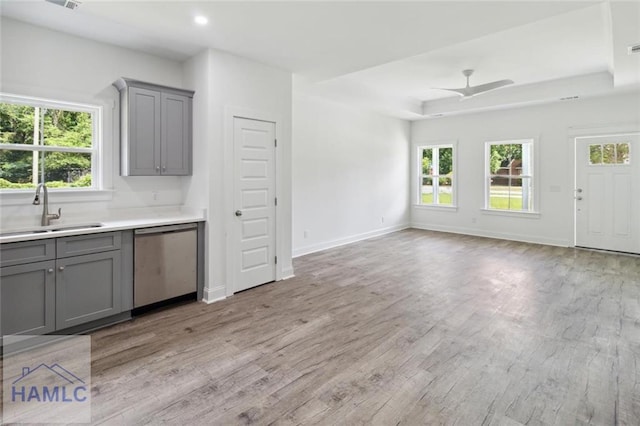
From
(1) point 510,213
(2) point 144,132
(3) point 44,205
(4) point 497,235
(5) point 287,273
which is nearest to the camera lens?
(3) point 44,205

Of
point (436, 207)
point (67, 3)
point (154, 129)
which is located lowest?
point (436, 207)

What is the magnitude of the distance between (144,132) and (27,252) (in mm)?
1570

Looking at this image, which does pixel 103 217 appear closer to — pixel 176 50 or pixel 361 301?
pixel 176 50

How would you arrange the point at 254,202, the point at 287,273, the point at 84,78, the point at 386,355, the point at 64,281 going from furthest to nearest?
the point at 287,273 → the point at 254,202 → the point at 84,78 → the point at 64,281 → the point at 386,355

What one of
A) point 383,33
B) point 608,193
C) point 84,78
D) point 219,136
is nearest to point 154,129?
point 219,136

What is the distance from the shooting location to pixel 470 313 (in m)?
3.48

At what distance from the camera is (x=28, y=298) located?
8.96ft

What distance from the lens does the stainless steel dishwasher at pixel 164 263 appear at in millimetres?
3371

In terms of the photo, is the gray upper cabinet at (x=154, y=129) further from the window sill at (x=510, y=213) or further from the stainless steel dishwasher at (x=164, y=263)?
the window sill at (x=510, y=213)

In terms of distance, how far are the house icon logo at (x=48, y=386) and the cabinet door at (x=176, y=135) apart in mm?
2106

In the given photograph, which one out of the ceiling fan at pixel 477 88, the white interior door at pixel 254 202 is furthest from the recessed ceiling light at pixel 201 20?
the ceiling fan at pixel 477 88

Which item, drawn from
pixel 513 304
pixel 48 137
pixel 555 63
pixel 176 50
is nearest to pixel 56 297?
pixel 48 137

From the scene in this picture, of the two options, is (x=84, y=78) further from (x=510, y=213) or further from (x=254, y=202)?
(x=510, y=213)

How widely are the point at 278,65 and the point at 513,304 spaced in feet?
13.1
